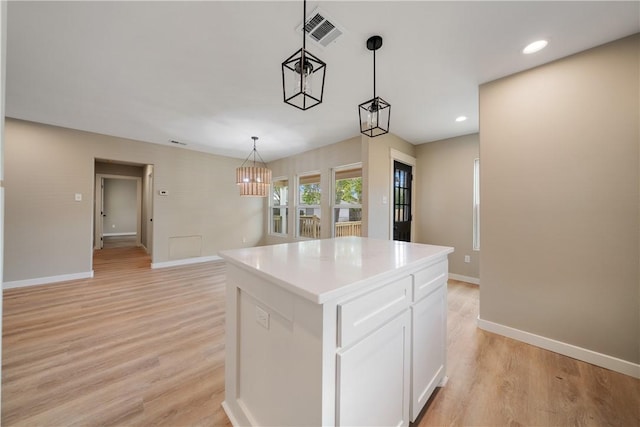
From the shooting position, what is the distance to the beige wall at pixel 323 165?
4406 mm

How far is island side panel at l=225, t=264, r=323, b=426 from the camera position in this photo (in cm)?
89

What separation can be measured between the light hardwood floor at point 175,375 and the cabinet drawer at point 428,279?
76 centimetres

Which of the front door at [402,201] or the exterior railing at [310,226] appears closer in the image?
the front door at [402,201]

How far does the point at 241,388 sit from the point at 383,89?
286cm

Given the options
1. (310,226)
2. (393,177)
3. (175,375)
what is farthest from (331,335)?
(310,226)

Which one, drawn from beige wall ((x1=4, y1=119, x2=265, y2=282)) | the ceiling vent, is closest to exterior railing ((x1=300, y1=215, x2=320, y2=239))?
beige wall ((x1=4, y1=119, x2=265, y2=282))

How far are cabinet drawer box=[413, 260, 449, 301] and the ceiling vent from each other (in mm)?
1775

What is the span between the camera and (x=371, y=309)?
104 cm

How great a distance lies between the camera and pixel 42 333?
2.30 m

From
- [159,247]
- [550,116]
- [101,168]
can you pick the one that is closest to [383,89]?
[550,116]

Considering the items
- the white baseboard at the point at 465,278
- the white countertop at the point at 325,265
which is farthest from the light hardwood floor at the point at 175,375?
the white baseboard at the point at 465,278

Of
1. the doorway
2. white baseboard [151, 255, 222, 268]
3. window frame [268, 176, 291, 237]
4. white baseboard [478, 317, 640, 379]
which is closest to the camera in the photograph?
white baseboard [478, 317, 640, 379]

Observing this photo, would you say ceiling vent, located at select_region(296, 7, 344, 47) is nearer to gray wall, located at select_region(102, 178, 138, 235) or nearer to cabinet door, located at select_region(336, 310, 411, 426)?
cabinet door, located at select_region(336, 310, 411, 426)

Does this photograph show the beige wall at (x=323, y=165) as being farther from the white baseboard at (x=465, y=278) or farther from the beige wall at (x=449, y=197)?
the white baseboard at (x=465, y=278)
